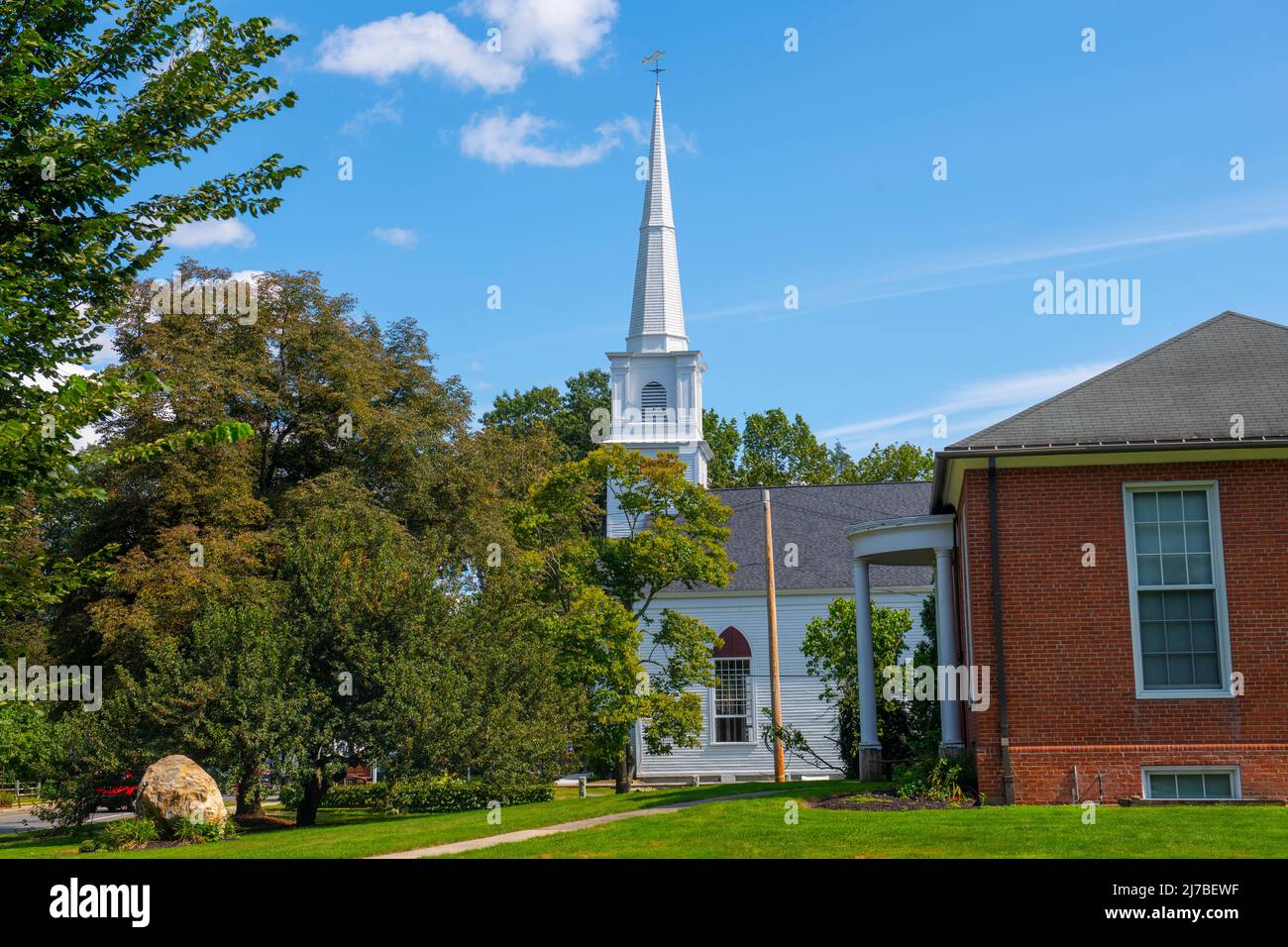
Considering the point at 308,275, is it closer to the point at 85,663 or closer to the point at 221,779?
the point at 85,663

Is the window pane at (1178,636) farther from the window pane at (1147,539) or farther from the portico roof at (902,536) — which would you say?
the portico roof at (902,536)

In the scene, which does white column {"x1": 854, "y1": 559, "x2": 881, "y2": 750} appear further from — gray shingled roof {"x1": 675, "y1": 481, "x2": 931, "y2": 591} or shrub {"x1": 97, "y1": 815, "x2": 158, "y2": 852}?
gray shingled roof {"x1": 675, "y1": 481, "x2": 931, "y2": 591}

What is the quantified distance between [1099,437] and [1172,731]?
3938mm

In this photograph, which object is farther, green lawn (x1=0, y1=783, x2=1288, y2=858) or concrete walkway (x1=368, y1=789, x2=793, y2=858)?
concrete walkway (x1=368, y1=789, x2=793, y2=858)

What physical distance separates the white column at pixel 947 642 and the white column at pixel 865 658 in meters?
1.70

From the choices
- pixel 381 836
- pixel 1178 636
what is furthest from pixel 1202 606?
pixel 381 836

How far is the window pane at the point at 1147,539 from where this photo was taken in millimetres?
16172

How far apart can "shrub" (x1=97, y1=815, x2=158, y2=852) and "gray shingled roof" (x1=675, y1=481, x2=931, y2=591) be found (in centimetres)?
2528

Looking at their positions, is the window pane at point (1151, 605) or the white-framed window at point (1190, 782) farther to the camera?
the window pane at point (1151, 605)

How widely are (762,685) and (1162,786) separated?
87.6ft

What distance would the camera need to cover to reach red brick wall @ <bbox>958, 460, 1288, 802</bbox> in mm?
15680

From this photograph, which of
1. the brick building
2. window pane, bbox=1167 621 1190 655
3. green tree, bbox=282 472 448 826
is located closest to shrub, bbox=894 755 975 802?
the brick building

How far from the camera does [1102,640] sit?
631 inches

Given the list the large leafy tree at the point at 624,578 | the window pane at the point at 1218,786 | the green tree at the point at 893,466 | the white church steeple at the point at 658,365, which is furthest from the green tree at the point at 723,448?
the window pane at the point at 1218,786
